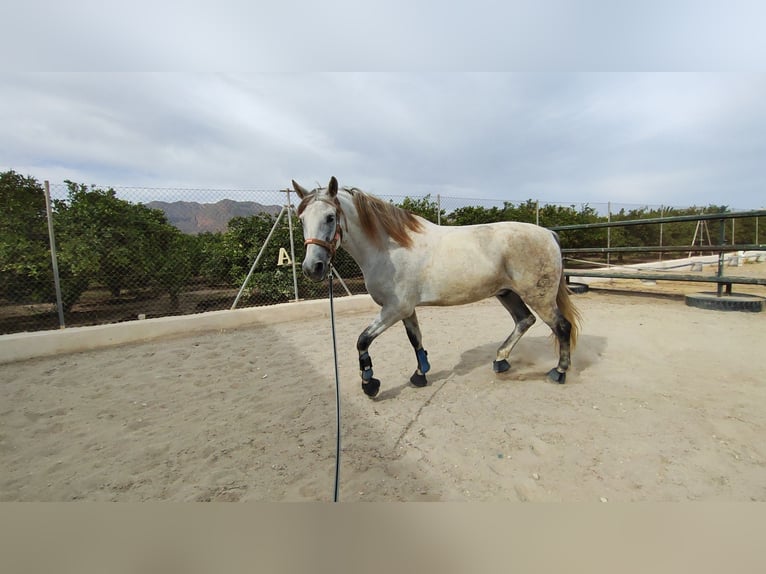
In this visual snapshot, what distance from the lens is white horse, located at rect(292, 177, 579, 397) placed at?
7.68 feet

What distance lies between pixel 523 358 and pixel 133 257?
5768 mm

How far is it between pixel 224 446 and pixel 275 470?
453mm

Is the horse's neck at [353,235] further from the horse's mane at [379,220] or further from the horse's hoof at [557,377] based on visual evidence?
the horse's hoof at [557,377]

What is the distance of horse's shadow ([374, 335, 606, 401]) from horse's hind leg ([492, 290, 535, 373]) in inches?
3.8

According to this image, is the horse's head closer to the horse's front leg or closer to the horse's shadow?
the horse's front leg

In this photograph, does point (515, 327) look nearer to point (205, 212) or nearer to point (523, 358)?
point (523, 358)

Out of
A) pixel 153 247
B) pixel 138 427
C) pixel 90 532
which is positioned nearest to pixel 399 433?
pixel 90 532

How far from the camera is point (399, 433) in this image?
198 centimetres

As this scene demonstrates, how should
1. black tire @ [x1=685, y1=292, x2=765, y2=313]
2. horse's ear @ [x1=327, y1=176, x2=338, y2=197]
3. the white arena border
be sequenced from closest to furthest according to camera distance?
horse's ear @ [x1=327, y1=176, x2=338, y2=197] < the white arena border < black tire @ [x1=685, y1=292, x2=765, y2=313]

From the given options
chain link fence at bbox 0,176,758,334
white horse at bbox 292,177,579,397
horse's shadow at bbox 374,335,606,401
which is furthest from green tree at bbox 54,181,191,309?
horse's shadow at bbox 374,335,606,401

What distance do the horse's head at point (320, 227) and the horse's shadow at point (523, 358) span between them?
1.18 m

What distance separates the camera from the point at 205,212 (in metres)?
5.46

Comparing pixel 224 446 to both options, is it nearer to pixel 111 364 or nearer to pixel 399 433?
pixel 399 433

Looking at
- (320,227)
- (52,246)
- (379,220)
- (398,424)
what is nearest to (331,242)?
(320,227)
